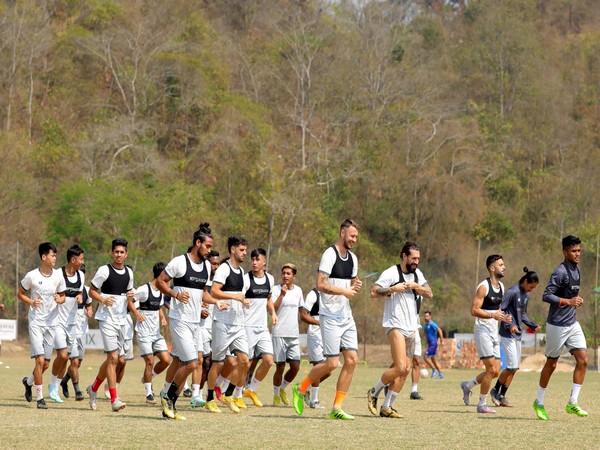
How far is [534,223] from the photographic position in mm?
68500

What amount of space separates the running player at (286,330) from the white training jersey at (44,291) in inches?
133

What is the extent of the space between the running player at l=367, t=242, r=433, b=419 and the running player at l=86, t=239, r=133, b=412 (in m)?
3.56

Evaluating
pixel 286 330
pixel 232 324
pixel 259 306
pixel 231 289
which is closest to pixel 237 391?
pixel 232 324

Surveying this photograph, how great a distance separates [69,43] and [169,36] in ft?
22.0

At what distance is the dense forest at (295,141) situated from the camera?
55.8 metres

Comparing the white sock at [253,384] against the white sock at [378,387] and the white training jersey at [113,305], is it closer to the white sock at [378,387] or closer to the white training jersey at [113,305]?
the white training jersey at [113,305]

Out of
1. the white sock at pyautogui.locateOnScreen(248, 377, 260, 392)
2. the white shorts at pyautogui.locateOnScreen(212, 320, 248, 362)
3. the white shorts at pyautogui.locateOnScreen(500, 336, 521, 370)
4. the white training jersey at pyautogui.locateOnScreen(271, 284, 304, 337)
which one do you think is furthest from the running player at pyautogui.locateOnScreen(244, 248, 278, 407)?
the white shorts at pyautogui.locateOnScreen(500, 336, 521, 370)

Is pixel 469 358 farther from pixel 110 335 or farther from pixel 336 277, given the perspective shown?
pixel 336 277

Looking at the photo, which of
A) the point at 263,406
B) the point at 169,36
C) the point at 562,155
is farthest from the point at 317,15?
the point at 263,406

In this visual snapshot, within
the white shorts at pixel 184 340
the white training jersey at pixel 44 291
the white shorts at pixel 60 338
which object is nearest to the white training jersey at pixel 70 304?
the white shorts at pixel 60 338

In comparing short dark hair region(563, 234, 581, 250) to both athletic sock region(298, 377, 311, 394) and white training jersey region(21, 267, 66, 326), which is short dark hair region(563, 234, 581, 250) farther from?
white training jersey region(21, 267, 66, 326)

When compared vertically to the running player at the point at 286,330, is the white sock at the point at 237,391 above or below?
below

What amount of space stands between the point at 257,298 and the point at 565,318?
166 inches

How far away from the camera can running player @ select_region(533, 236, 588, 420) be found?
13.6m
